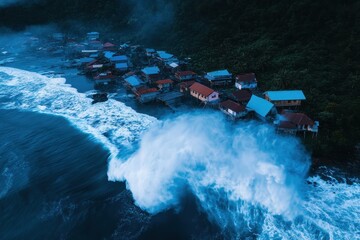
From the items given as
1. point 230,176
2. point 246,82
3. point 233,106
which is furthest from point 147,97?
point 230,176

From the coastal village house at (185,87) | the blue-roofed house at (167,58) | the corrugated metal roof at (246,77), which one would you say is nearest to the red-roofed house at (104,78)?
the blue-roofed house at (167,58)

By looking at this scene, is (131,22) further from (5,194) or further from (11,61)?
(5,194)

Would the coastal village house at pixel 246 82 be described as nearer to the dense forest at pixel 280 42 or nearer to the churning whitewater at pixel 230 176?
the dense forest at pixel 280 42

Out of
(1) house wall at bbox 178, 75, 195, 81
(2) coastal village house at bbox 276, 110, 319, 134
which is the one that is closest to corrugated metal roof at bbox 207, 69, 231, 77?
(1) house wall at bbox 178, 75, 195, 81

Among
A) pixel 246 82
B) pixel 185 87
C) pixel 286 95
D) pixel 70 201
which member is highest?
pixel 286 95

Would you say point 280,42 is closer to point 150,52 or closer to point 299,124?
point 150,52

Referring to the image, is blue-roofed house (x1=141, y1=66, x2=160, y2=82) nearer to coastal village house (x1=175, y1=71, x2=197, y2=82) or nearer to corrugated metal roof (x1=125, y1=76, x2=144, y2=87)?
corrugated metal roof (x1=125, y1=76, x2=144, y2=87)
